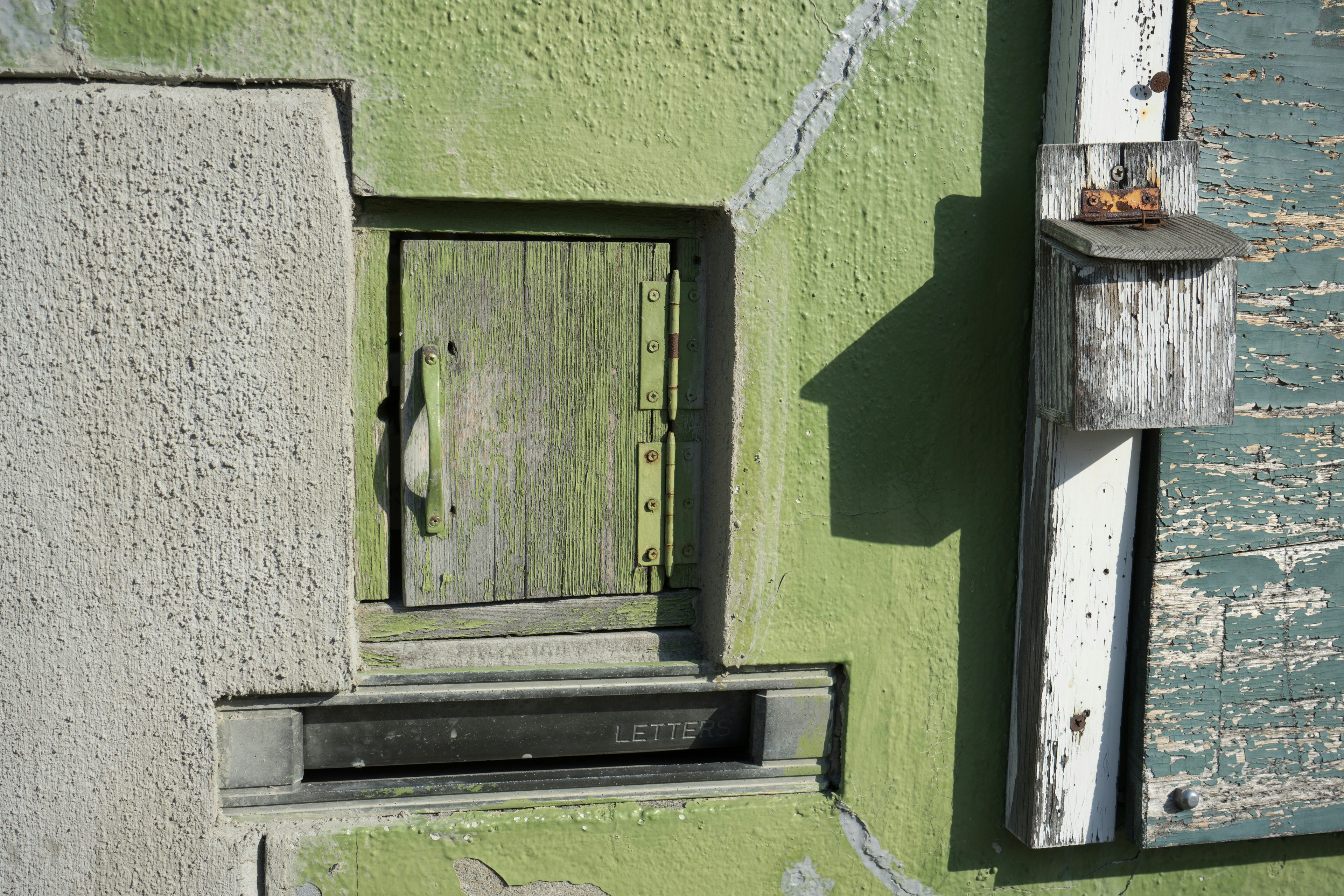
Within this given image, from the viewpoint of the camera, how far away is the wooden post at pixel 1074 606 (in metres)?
1.80

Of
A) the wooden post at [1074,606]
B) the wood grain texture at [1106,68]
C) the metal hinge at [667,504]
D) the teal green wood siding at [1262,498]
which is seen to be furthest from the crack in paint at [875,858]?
the wood grain texture at [1106,68]

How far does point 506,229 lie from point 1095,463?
4.24ft

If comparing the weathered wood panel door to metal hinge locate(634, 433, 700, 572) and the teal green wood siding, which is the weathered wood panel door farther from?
the teal green wood siding

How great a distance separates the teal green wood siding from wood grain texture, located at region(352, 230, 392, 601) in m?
1.58

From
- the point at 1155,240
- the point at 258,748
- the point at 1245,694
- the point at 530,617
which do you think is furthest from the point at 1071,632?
the point at 258,748

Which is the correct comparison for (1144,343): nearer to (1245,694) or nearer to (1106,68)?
(1106,68)

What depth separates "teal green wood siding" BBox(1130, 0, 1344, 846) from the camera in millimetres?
1805

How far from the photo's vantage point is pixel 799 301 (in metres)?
1.76

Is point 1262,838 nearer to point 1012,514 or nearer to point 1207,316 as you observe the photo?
point 1012,514

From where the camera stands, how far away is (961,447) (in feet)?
6.11

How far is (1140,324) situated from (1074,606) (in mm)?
610

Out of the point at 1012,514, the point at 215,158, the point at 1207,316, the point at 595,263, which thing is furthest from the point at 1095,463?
the point at 215,158

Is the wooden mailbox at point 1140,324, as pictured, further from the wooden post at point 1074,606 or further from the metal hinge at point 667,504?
the metal hinge at point 667,504

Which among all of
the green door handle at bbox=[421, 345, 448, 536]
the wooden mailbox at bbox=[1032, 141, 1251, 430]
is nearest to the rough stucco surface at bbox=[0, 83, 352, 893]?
the green door handle at bbox=[421, 345, 448, 536]
